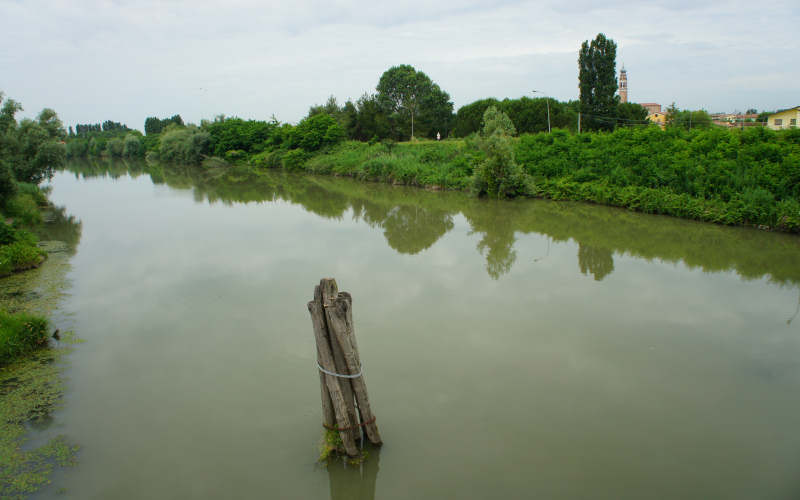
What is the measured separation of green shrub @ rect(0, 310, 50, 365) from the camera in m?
6.18

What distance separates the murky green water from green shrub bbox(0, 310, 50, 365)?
589mm

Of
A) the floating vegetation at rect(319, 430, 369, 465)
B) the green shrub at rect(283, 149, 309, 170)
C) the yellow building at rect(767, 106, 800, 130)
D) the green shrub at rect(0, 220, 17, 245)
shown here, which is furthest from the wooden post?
the yellow building at rect(767, 106, 800, 130)

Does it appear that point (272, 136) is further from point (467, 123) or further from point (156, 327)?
point (156, 327)

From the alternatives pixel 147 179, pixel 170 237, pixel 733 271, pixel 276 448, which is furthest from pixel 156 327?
pixel 147 179

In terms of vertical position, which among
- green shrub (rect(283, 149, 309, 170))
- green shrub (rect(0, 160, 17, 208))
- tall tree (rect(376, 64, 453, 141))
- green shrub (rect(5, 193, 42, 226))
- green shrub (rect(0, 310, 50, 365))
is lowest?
green shrub (rect(0, 310, 50, 365))

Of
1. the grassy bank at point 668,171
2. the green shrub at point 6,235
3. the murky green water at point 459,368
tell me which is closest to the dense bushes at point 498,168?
the grassy bank at point 668,171

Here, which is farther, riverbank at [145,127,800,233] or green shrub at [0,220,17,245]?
riverbank at [145,127,800,233]

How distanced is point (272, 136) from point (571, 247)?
122ft


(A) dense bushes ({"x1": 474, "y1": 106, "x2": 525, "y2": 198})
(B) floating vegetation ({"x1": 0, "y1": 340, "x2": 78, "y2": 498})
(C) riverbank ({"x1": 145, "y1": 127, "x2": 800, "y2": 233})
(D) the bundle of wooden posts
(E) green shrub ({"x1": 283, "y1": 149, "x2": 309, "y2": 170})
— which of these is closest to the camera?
(D) the bundle of wooden posts

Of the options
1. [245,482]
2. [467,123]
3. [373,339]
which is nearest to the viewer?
[245,482]

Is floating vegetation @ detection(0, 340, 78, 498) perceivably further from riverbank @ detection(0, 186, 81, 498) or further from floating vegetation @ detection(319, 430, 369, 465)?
floating vegetation @ detection(319, 430, 369, 465)

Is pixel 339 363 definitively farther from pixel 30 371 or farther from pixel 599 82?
pixel 599 82

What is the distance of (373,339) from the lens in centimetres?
681

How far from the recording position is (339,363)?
4.08 m
